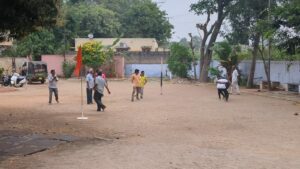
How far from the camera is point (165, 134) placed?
45.8 feet

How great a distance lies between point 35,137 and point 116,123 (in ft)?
12.3

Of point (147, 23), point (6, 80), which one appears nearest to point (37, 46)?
point (6, 80)

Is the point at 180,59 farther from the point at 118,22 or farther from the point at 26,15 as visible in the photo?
the point at 26,15

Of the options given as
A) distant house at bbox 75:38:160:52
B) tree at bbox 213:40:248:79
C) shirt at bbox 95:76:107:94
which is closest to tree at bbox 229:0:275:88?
tree at bbox 213:40:248:79

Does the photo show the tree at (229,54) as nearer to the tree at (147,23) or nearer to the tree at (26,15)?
the tree at (26,15)

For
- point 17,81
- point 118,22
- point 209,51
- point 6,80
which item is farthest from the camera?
point 118,22

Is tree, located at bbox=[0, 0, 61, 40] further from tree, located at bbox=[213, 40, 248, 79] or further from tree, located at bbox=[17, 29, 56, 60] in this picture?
tree, located at bbox=[17, 29, 56, 60]

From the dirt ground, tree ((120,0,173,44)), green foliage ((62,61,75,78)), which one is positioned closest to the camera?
the dirt ground

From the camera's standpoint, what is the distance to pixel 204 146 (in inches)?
472

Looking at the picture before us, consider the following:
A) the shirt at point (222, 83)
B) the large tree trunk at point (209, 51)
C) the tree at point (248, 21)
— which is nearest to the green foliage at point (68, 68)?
the large tree trunk at point (209, 51)

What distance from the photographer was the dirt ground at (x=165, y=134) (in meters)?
10.1

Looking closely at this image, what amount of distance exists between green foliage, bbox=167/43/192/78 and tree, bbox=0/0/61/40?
3346cm

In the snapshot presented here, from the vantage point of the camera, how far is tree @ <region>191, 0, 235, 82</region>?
136 feet

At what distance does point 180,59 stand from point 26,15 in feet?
117
